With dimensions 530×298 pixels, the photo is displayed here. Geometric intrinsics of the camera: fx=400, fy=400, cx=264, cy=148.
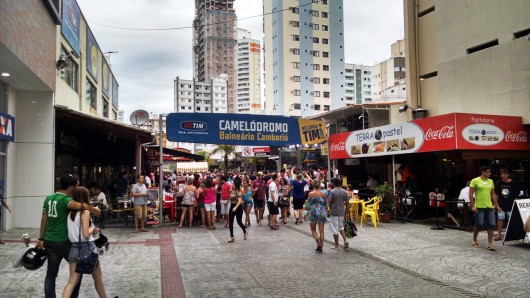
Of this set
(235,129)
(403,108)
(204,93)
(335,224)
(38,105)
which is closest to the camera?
(335,224)

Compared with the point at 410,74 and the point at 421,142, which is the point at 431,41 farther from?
the point at 421,142

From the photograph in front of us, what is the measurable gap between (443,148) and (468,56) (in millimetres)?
5493

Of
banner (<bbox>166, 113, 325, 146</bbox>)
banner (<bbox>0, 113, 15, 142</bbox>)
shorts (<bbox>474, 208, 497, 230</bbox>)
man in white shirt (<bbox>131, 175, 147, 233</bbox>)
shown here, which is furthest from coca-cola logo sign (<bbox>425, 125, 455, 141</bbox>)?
banner (<bbox>0, 113, 15, 142</bbox>)

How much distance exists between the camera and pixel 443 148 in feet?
37.6

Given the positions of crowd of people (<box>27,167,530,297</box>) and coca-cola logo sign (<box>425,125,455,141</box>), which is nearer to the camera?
crowd of people (<box>27,167,530,297</box>)

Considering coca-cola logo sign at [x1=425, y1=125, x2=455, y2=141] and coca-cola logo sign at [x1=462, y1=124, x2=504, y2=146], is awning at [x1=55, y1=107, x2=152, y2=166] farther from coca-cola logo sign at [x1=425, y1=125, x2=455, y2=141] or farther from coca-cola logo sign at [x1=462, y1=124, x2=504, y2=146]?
coca-cola logo sign at [x1=462, y1=124, x2=504, y2=146]

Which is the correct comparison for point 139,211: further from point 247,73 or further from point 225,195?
point 247,73

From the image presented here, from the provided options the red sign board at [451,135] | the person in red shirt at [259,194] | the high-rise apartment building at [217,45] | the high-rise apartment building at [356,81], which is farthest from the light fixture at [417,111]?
the high-rise apartment building at [217,45]

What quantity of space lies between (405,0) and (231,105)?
400 feet

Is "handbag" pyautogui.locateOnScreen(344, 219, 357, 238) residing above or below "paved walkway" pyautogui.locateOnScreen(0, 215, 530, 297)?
above

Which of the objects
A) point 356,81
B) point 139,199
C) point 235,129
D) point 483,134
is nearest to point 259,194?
point 235,129

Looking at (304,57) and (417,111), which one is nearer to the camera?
(417,111)

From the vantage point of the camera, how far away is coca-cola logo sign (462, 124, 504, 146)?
37.1 ft

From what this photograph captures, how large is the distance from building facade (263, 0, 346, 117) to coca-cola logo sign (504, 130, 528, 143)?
185 ft
